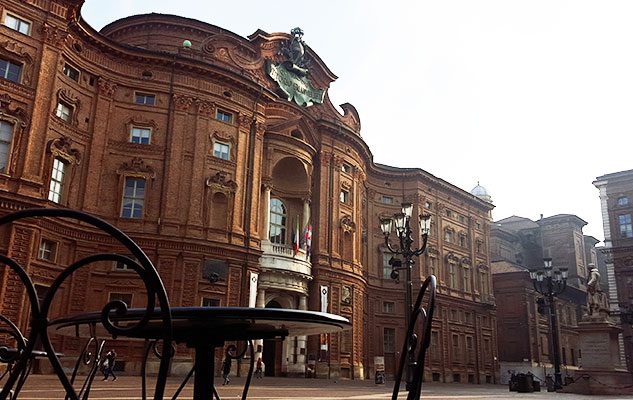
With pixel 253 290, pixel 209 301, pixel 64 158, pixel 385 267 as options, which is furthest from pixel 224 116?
pixel 385 267

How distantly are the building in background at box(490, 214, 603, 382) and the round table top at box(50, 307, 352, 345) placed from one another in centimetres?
4479

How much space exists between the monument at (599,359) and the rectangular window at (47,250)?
78.8 feet

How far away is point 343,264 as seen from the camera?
39.1 m

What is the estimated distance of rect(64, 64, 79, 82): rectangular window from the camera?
28859 mm

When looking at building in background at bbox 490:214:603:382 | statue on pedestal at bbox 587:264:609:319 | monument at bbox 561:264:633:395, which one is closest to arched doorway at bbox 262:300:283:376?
monument at bbox 561:264:633:395

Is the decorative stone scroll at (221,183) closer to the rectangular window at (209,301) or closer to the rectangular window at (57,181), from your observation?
the rectangular window at (209,301)

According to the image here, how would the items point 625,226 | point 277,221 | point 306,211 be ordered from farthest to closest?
point 625,226 → point 306,211 → point 277,221

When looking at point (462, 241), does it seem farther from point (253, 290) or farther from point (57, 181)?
point (57, 181)

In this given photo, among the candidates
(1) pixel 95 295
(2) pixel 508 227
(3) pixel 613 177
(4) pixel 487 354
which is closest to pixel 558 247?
(2) pixel 508 227

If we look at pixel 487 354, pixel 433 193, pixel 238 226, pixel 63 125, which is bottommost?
pixel 487 354

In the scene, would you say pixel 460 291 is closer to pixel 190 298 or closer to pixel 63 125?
pixel 190 298

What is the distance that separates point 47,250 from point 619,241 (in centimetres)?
5166

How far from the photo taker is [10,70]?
26203mm

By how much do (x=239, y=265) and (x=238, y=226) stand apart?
2.17 meters
